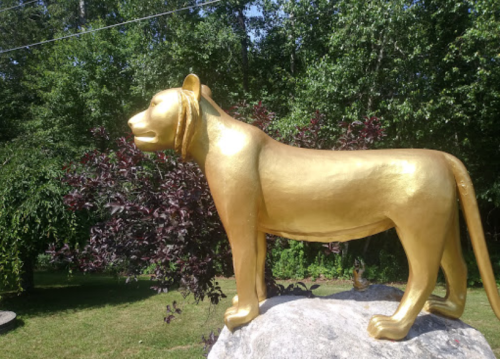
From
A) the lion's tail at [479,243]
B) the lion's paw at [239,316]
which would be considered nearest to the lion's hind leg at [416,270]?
the lion's tail at [479,243]

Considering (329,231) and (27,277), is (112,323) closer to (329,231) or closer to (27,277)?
(27,277)

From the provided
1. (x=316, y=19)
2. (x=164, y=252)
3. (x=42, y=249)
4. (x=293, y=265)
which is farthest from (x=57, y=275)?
(x=316, y=19)

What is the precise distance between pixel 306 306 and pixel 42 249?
7.26 m

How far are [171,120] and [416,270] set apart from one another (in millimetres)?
1991

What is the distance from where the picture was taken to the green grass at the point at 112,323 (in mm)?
5770

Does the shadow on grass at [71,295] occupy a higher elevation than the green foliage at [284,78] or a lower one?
lower

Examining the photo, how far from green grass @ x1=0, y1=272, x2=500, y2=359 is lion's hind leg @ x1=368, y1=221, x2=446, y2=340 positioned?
11.3 ft

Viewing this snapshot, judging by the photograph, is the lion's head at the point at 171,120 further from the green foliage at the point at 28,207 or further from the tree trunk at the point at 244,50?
the tree trunk at the point at 244,50

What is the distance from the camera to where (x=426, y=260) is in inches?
100

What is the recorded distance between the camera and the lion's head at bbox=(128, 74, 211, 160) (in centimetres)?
277

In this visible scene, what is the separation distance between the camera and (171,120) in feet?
9.14

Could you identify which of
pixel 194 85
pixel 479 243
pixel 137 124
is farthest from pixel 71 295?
pixel 479 243

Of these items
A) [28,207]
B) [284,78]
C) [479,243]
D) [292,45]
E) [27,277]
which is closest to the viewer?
[479,243]

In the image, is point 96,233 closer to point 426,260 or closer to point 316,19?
point 426,260
